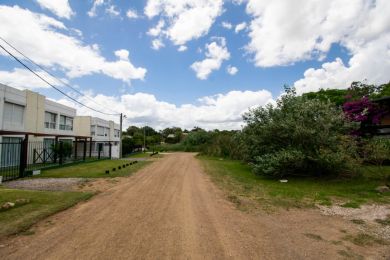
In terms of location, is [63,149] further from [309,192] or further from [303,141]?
[309,192]

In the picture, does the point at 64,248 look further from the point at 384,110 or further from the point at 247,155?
the point at 384,110

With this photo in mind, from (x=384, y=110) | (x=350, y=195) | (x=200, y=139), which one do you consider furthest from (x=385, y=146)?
(x=200, y=139)

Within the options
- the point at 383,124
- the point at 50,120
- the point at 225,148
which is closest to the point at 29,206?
the point at 383,124

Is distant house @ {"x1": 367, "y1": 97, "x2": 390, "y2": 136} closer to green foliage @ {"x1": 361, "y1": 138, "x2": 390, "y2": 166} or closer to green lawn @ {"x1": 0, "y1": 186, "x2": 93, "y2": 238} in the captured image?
green foliage @ {"x1": 361, "y1": 138, "x2": 390, "y2": 166}

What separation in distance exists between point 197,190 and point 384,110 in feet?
46.0

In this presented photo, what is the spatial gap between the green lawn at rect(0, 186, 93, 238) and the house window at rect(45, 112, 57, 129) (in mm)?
19377

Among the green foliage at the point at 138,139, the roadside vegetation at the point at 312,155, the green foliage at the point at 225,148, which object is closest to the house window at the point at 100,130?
the green foliage at the point at 138,139

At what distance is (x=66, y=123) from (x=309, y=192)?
92.5 feet

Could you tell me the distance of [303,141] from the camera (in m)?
13.6

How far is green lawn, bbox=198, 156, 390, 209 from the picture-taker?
8.39m

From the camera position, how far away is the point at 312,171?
13.9m

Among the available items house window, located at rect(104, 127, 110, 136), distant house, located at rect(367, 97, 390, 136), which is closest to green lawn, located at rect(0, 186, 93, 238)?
distant house, located at rect(367, 97, 390, 136)

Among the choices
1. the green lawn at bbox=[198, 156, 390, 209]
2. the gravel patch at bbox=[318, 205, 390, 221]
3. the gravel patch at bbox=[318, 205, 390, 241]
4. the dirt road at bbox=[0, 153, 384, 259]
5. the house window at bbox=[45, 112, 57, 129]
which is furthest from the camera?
the house window at bbox=[45, 112, 57, 129]

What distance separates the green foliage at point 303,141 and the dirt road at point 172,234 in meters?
6.06
